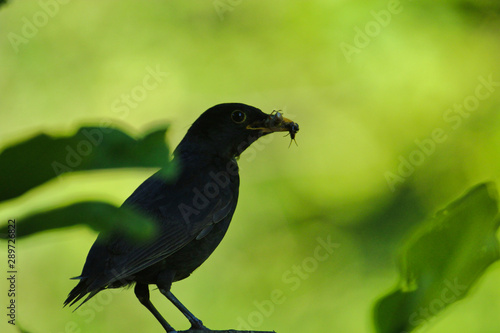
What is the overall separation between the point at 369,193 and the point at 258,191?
3.41ft

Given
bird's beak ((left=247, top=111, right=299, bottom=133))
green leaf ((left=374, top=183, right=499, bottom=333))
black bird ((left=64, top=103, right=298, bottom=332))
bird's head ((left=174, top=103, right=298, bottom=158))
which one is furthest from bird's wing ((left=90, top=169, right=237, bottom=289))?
green leaf ((left=374, top=183, right=499, bottom=333))

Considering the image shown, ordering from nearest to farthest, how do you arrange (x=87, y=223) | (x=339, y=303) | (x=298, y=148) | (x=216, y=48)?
(x=87, y=223), (x=339, y=303), (x=298, y=148), (x=216, y=48)

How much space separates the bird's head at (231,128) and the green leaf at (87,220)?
214 centimetres

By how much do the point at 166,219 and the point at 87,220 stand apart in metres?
1.89

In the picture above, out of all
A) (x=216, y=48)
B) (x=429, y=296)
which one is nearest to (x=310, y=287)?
(x=216, y=48)

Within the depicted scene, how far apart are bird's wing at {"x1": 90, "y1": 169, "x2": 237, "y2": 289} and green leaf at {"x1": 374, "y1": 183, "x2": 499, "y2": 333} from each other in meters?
1.50

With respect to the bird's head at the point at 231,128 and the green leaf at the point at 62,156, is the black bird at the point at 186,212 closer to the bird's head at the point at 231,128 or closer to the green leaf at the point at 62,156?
the bird's head at the point at 231,128

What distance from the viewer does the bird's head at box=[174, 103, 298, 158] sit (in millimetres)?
2711

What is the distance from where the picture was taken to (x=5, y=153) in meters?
0.58

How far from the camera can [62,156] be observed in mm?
578

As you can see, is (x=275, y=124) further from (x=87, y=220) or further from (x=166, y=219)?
(x=87, y=220)

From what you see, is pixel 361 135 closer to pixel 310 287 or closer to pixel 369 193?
pixel 369 193

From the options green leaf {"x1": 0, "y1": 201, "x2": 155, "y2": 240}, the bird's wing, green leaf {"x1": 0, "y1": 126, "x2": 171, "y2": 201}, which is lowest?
the bird's wing

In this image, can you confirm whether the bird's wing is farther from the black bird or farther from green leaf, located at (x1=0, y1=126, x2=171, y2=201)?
green leaf, located at (x1=0, y1=126, x2=171, y2=201)
